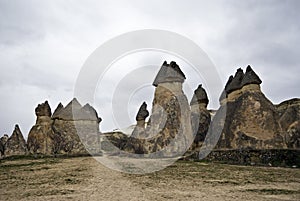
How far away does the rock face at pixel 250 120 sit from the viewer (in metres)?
19.4

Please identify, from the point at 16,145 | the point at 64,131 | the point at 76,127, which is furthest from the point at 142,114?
the point at 16,145

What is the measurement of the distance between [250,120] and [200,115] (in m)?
9.57

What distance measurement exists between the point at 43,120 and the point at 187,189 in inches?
1119

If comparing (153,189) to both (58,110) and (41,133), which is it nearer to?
(41,133)

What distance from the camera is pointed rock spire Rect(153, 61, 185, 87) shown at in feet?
91.9

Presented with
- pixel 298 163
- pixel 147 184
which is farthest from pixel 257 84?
pixel 147 184

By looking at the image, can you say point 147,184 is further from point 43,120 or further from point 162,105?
point 43,120

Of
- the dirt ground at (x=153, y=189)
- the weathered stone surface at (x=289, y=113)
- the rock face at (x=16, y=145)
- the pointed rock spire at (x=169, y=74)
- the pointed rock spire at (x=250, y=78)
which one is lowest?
the dirt ground at (x=153, y=189)

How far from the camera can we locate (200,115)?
2995 cm

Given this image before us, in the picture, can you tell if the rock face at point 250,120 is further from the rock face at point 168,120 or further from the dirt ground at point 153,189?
the dirt ground at point 153,189

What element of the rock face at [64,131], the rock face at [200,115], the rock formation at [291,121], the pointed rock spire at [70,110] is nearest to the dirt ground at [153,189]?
the rock formation at [291,121]

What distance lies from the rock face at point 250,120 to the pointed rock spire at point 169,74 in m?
5.79

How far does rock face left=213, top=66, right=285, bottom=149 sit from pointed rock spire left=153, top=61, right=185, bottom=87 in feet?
19.0

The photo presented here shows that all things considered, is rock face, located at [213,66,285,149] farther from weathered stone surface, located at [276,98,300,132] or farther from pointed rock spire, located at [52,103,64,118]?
pointed rock spire, located at [52,103,64,118]
